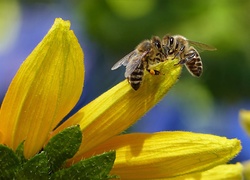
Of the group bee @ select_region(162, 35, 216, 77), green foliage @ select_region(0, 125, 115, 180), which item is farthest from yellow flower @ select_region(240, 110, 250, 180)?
green foliage @ select_region(0, 125, 115, 180)

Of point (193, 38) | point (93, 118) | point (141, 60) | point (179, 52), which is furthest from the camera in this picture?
point (193, 38)

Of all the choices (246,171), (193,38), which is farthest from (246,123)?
(193,38)

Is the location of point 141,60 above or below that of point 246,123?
above

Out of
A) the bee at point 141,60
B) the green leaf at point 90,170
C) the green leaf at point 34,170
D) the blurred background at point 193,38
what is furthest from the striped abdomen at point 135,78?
the blurred background at point 193,38

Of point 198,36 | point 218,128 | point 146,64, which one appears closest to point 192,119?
point 218,128

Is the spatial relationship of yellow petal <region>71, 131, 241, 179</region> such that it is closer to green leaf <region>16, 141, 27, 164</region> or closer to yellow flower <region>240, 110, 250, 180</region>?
green leaf <region>16, 141, 27, 164</region>

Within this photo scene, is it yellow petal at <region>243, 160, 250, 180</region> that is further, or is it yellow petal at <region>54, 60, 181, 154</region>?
yellow petal at <region>243, 160, 250, 180</region>

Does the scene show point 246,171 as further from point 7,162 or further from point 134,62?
point 7,162
